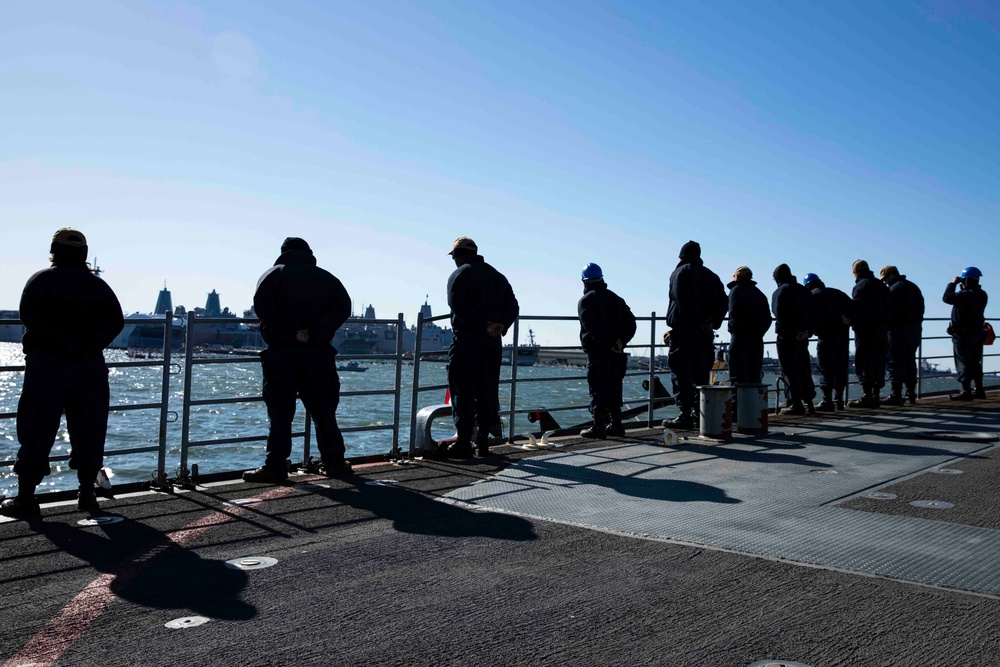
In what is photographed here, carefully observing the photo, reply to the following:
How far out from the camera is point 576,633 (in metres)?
3.13

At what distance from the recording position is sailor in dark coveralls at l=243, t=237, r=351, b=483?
662 cm

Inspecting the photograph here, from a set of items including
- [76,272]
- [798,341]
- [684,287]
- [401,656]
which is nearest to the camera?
[401,656]

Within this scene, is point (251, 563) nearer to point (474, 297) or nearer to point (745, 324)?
point (474, 297)

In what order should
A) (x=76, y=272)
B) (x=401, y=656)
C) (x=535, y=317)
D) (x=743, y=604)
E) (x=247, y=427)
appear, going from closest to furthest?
(x=401, y=656), (x=743, y=604), (x=76, y=272), (x=535, y=317), (x=247, y=427)

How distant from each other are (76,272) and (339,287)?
78.7 inches

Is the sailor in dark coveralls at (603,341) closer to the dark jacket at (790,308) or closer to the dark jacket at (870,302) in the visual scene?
the dark jacket at (790,308)

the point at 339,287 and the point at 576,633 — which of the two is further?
the point at 339,287

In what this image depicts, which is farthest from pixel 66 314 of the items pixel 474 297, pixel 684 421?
pixel 684 421

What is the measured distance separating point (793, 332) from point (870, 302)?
1.95 metres

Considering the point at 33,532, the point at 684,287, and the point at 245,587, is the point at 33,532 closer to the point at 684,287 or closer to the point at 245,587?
the point at 245,587

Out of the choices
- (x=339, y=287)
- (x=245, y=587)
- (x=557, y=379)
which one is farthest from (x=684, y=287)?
(x=245, y=587)

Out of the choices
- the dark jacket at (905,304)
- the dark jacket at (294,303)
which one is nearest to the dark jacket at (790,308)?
the dark jacket at (905,304)

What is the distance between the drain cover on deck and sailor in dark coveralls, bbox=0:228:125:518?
5253mm

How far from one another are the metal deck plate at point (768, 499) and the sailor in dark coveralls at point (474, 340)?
70cm
